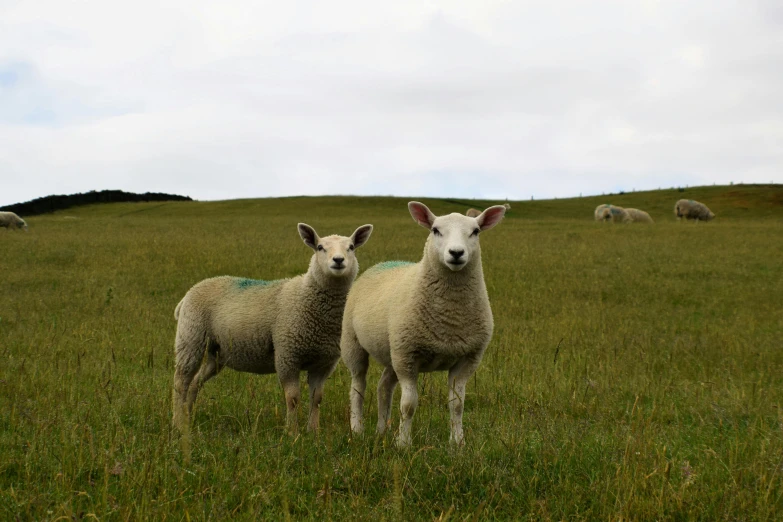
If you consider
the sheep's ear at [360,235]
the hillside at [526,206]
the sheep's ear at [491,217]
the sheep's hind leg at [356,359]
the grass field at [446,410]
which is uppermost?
the hillside at [526,206]

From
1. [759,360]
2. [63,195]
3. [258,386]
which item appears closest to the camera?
[258,386]

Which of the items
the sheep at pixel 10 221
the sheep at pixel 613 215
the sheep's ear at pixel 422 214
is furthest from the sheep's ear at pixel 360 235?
the sheep at pixel 613 215

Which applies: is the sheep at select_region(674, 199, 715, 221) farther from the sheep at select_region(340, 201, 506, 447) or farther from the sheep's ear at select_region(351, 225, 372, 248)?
the sheep at select_region(340, 201, 506, 447)

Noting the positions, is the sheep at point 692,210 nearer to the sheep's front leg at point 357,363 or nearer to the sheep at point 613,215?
the sheep at point 613,215

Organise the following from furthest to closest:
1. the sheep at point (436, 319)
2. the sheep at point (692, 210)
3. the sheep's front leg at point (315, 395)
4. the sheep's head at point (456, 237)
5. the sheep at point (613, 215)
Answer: the sheep at point (692, 210) → the sheep at point (613, 215) → the sheep's front leg at point (315, 395) → the sheep at point (436, 319) → the sheep's head at point (456, 237)

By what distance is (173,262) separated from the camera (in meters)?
19.2

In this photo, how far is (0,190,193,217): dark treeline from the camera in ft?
209

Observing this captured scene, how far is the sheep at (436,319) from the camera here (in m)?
5.60

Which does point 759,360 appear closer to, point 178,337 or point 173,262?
point 178,337

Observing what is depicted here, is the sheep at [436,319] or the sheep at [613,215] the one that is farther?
the sheep at [613,215]

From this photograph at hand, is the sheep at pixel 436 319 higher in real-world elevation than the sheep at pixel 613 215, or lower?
lower

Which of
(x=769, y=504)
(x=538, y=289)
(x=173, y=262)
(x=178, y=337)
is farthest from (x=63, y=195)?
(x=769, y=504)

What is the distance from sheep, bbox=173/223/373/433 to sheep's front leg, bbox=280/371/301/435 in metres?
0.01

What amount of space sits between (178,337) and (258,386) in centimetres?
127
